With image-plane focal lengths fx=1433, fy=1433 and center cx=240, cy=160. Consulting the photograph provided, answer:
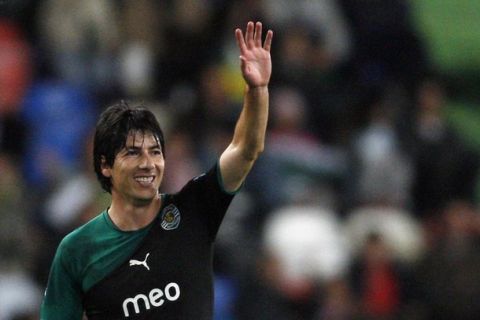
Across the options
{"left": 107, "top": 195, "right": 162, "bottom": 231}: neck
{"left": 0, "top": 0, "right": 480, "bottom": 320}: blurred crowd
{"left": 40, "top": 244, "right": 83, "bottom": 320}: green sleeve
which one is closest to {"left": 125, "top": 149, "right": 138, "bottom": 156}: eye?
{"left": 107, "top": 195, "right": 162, "bottom": 231}: neck

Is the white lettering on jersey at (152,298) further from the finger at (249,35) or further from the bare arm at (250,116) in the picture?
the finger at (249,35)

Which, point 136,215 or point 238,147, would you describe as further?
point 136,215

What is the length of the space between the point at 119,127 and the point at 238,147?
1.62ft

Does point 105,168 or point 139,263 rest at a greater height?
point 105,168

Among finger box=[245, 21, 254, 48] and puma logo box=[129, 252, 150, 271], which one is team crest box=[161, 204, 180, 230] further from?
finger box=[245, 21, 254, 48]

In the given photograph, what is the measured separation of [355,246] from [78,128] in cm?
256

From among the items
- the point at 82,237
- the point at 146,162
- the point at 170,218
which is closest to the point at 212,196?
the point at 170,218

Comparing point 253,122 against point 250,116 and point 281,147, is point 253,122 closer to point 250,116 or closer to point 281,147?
point 250,116

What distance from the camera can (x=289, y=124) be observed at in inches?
470

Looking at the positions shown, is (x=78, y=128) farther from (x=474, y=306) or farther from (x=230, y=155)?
(x=230, y=155)

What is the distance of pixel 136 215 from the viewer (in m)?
5.94

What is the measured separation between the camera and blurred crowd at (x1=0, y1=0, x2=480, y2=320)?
10.5 metres

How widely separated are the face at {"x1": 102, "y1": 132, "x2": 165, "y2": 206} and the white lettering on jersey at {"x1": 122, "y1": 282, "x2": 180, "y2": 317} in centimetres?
38

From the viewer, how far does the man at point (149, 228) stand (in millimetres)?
5816
